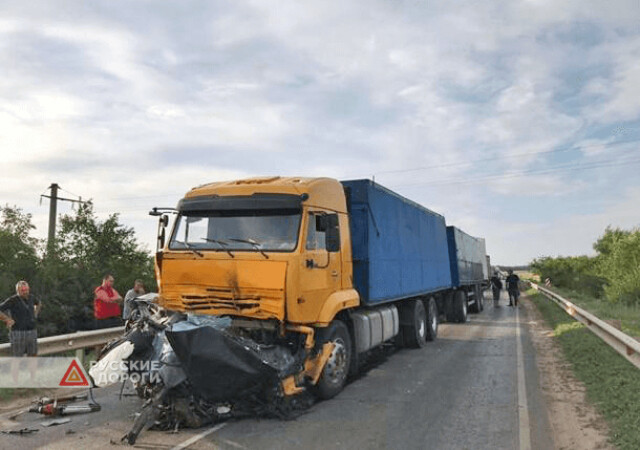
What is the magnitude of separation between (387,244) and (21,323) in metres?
6.49

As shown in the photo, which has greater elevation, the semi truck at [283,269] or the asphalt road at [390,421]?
the semi truck at [283,269]

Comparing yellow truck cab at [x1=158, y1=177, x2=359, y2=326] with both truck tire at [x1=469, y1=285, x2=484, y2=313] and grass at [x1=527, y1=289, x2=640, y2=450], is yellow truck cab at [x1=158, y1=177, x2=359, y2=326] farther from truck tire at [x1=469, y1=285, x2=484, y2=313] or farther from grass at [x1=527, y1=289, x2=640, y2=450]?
truck tire at [x1=469, y1=285, x2=484, y2=313]

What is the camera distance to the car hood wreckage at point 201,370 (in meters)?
6.11

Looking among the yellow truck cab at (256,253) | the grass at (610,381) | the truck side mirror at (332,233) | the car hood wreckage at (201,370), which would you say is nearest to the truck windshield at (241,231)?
the yellow truck cab at (256,253)

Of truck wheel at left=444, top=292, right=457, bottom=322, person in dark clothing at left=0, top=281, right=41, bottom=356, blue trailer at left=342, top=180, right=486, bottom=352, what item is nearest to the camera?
person in dark clothing at left=0, top=281, right=41, bottom=356

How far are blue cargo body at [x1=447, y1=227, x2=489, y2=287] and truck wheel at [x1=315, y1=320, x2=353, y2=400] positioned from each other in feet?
37.5

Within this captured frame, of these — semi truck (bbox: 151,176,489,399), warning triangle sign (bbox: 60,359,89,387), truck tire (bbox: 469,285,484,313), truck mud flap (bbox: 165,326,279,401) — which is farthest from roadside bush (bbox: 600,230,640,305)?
warning triangle sign (bbox: 60,359,89,387)

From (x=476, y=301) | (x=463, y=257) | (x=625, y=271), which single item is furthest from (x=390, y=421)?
(x=625, y=271)

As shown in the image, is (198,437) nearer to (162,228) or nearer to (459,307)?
(162,228)

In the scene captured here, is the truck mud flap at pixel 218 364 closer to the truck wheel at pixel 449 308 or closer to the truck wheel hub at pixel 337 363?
the truck wheel hub at pixel 337 363

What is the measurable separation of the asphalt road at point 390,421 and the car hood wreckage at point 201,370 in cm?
25

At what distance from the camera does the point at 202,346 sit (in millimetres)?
6141

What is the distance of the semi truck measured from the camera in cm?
695

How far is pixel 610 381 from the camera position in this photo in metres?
7.84
